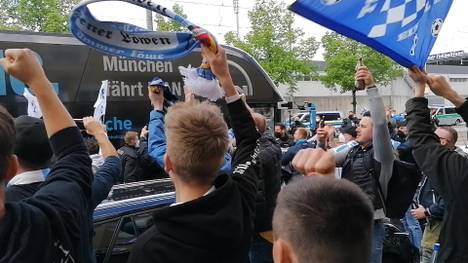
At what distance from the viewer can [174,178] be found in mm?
2086

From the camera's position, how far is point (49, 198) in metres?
1.76

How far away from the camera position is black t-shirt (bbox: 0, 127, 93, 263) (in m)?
1.58

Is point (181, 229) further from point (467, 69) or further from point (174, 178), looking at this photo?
point (467, 69)

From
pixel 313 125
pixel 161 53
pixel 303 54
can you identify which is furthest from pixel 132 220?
pixel 303 54

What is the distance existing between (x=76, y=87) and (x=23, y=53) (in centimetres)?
669

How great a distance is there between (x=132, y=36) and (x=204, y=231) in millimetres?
1582

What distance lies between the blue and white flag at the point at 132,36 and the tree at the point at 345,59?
32.4 metres

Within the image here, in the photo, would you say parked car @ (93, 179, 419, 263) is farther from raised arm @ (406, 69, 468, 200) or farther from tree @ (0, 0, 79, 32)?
tree @ (0, 0, 79, 32)

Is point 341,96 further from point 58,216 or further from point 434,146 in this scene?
point 58,216

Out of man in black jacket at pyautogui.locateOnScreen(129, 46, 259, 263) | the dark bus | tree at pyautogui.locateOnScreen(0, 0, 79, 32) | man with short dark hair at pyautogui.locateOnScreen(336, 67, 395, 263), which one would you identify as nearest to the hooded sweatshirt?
man in black jacket at pyautogui.locateOnScreen(129, 46, 259, 263)

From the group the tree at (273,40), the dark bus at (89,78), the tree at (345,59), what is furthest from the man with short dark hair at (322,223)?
the tree at (345,59)

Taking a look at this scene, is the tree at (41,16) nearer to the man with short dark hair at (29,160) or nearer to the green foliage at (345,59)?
the green foliage at (345,59)

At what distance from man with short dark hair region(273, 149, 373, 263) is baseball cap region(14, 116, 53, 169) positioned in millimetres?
1231

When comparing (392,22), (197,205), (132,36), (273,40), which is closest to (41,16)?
(273,40)
